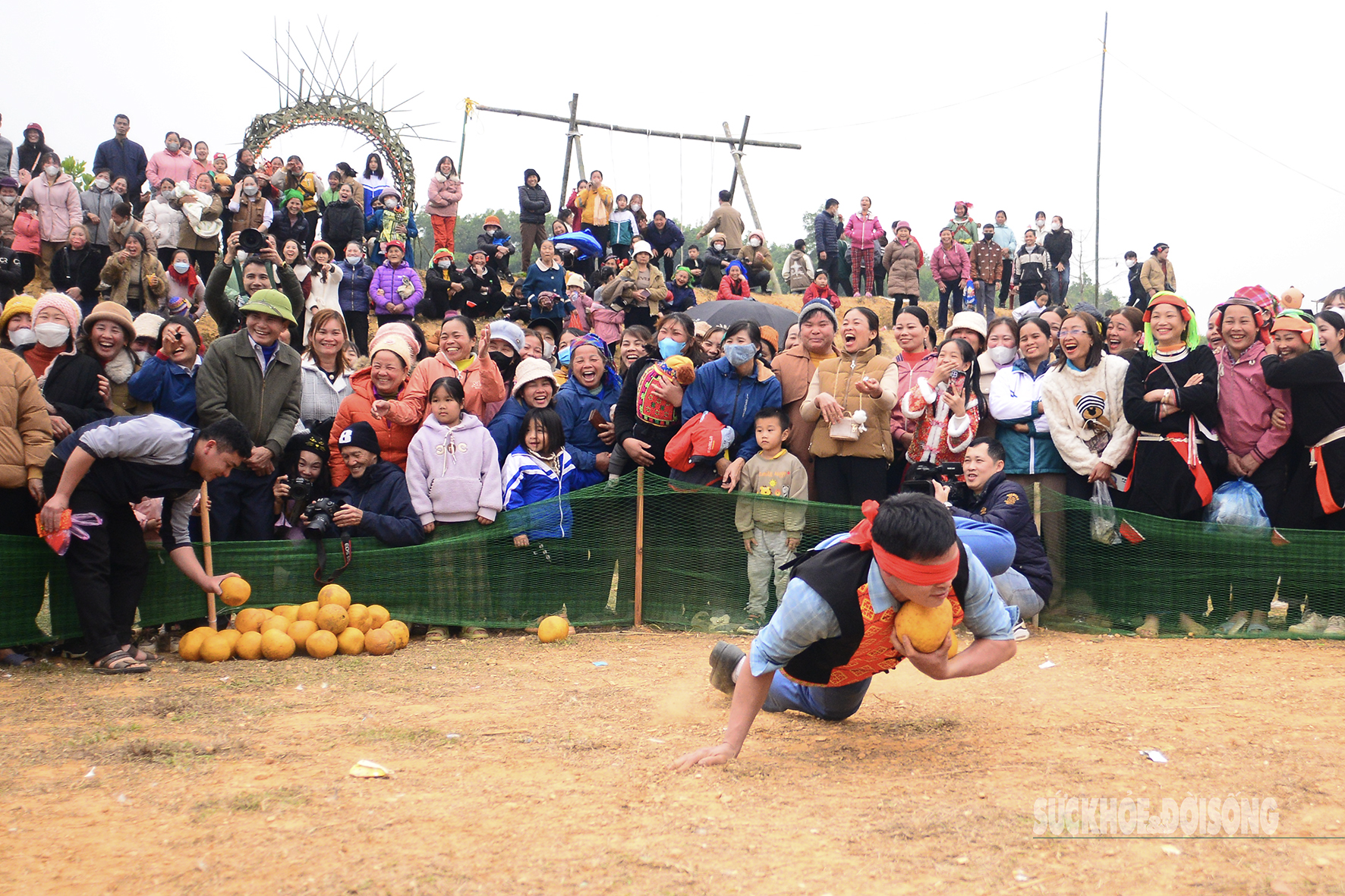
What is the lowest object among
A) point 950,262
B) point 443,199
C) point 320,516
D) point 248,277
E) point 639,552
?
point 639,552

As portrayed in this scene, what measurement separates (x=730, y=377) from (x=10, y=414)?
483 cm

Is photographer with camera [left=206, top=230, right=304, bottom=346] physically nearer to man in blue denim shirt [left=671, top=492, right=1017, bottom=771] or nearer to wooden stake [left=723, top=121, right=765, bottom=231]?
man in blue denim shirt [left=671, top=492, right=1017, bottom=771]

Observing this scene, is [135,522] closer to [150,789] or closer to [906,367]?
[150,789]

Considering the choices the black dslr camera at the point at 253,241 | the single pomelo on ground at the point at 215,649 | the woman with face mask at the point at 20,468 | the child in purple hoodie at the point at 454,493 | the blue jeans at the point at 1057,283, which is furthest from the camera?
the blue jeans at the point at 1057,283

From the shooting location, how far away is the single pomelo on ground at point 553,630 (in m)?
7.32

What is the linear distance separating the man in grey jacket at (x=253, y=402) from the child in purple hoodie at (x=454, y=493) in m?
0.98

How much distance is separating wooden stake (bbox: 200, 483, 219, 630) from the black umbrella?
7.74 m

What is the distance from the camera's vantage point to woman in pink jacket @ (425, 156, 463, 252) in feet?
56.3

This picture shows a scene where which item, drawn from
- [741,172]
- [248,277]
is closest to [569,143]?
[741,172]

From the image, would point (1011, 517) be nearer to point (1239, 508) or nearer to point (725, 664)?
point (1239, 508)

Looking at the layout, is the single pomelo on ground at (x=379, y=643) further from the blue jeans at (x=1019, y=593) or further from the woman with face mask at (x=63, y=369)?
the blue jeans at (x=1019, y=593)

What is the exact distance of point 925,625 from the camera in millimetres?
3941

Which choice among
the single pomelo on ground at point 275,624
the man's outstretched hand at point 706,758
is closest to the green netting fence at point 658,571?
the single pomelo on ground at point 275,624

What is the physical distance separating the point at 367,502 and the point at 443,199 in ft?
35.6
